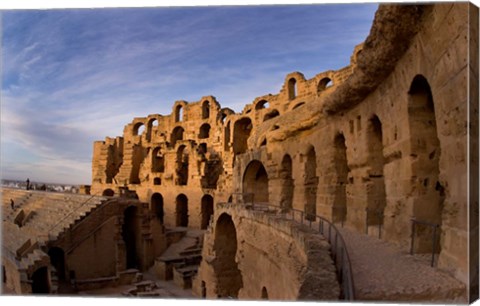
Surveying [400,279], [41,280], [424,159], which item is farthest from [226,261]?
[400,279]

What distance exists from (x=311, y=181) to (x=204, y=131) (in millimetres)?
22787

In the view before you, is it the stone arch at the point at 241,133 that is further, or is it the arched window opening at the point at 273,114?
the stone arch at the point at 241,133

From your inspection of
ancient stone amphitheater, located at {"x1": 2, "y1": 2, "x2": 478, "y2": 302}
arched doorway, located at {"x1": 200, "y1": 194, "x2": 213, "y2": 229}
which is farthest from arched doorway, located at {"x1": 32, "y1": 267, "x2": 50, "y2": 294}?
arched doorway, located at {"x1": 200, "y1": 194, "x2": 213, "y2": 229}

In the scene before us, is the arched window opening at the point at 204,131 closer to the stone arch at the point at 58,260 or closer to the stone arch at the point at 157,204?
the stone arch at the point at 157,204

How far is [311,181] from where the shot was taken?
12.3 m

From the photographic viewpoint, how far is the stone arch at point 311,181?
39.7 ft

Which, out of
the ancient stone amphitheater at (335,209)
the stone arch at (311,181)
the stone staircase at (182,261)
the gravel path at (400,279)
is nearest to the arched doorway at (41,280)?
the ancient stone amphitheater at (335,209)

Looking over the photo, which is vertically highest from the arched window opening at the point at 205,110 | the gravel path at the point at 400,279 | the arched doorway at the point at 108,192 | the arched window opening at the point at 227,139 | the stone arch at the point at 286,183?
the arched window opening at the point at 205,110

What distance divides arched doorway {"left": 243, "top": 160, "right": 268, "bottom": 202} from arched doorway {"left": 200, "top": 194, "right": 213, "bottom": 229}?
8.94 meters

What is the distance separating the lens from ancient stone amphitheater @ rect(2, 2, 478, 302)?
4809 millimetres

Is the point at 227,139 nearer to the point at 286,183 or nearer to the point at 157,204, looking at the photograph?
the point at 157,204

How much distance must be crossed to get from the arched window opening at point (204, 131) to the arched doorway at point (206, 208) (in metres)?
9.50

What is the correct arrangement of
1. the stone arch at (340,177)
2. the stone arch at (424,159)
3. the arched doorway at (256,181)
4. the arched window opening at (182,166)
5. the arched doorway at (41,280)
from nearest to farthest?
the stone arch at (424,159) → the stone arch at (340,177) → the arched doorway at (41,280) → the arched doorway at (256,181) → the arched window opening at (182,166)

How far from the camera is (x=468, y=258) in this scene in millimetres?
4570
